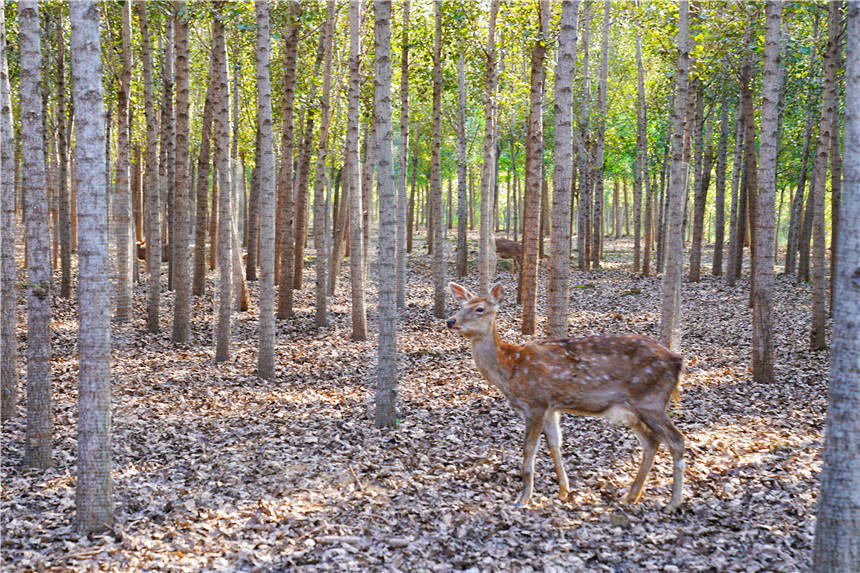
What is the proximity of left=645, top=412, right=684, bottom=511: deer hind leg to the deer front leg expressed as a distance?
1.13 m

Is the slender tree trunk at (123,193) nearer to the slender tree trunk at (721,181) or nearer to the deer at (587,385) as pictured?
the deer at (587,385)

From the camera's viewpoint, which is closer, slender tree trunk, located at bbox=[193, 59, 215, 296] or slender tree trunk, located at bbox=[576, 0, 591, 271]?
slender tree trunk, located at bbox=[193, 59, 215, 296]

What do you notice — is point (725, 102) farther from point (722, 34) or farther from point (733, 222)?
point (722, 34)

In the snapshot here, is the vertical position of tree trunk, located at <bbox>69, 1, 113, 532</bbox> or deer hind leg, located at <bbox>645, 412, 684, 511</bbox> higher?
tree trunk, located at <bbox>69, 1, 113, 532</bbox>

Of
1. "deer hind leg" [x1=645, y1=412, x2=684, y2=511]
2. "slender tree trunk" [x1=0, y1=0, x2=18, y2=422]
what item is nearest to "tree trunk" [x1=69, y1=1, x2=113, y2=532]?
"slender tree trunk" [x1=0, y1=0, x2=18, y2=422]

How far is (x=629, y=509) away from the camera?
21.5 feet

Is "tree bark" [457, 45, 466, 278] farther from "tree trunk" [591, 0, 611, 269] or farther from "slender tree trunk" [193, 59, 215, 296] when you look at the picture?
"slender tree trunk" [193, 59, 215, 296]

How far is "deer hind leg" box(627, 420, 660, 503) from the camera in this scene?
667cm

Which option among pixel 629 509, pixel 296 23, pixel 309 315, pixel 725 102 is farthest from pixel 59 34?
pixel 725 102

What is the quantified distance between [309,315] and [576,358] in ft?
36.1

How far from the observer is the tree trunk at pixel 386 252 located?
8805mm

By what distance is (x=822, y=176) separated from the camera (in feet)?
41.0

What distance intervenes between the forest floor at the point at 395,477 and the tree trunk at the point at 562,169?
1793 mm

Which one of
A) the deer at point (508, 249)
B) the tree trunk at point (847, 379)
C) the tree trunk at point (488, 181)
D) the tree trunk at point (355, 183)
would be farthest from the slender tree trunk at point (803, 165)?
the tree trunk at point (847, 379)
